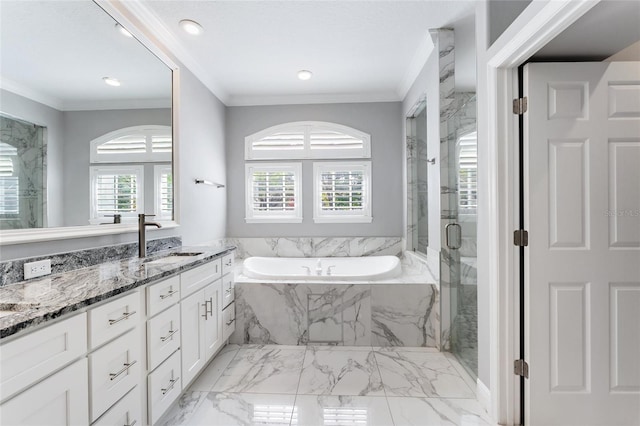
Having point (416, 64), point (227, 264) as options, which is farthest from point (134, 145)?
point (416, 64)

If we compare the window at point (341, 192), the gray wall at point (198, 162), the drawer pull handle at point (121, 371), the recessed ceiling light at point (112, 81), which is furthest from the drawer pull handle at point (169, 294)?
the window at point (341, 192)

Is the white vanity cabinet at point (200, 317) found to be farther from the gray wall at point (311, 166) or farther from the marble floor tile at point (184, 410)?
the gray wall at point (311, 166)

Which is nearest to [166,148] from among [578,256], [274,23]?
[274,23]

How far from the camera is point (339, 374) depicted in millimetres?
2219

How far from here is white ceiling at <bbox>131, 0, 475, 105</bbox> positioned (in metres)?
2.17

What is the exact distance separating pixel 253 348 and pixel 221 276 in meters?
0.74

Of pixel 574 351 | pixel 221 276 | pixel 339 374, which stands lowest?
pixel 339 374

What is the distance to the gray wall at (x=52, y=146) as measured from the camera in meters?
1.50

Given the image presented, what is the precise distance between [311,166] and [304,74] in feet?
3.77

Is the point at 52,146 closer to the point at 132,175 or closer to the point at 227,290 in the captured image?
the point at 132,175

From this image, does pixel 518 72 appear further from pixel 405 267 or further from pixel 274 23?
pixel 405 267

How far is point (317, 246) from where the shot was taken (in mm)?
3928

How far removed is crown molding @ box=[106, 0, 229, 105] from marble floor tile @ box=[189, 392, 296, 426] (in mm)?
2610

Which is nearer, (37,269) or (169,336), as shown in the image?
(37,269)
